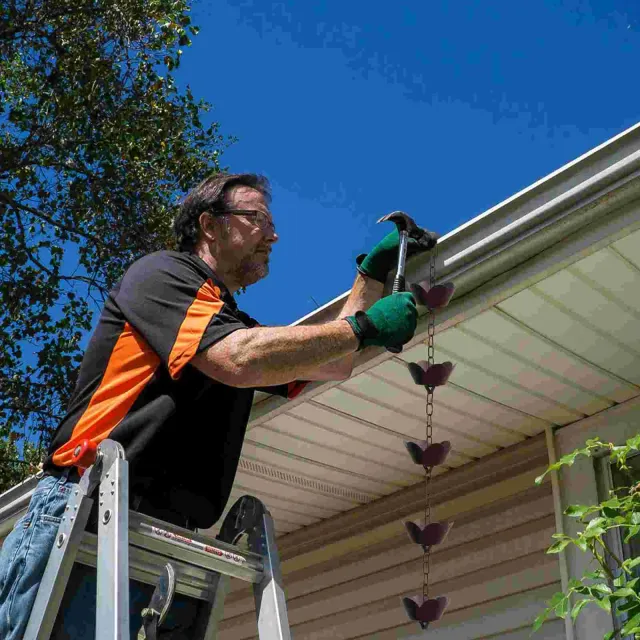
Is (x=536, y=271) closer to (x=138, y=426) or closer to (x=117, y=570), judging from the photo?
(x=138, y=426)

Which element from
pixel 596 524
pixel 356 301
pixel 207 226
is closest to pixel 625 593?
pixel 596 524

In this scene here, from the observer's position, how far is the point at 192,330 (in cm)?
239

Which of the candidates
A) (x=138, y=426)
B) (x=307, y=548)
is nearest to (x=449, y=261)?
(x=138, y=426)

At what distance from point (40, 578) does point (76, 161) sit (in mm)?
10105

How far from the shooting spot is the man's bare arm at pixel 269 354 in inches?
92.2

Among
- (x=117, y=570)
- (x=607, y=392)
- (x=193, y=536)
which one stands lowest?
(x=117, y=570)

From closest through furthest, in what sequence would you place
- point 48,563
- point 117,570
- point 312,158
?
point 117,570, point 48,563, point 312,158

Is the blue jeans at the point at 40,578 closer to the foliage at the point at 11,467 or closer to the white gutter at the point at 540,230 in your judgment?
the white gutter at the point at 540,230

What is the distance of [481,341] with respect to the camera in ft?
12.5

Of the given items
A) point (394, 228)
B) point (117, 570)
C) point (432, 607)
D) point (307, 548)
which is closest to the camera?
point (117, 570)

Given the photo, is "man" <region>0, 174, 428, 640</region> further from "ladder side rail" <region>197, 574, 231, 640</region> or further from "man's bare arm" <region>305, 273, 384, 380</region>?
"man's bare arm" <region>305, 273, 384, 380</region>

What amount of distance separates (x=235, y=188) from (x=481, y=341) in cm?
129

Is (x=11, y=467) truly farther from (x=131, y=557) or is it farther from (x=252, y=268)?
(x=131, y=557)

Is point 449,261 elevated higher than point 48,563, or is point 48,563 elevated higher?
point 449,261
